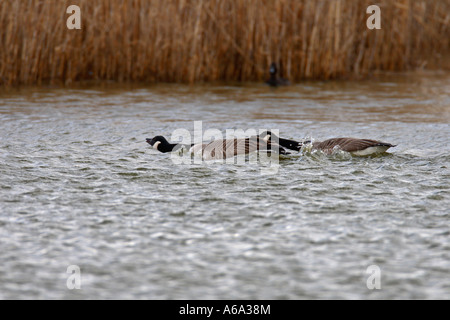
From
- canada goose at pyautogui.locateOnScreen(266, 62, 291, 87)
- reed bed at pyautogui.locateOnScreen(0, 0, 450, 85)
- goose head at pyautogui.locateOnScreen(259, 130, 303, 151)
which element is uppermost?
reed bed at pyautogui.locateOnScreen(0, 0, 450, 85)

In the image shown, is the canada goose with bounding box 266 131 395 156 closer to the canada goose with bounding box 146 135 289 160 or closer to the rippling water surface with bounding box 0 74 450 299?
the rippling water surface with bounding box 0 74 450 299

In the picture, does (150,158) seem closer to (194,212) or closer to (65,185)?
(65,185)

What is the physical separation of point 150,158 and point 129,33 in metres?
5.20

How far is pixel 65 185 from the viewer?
5145 millimetres

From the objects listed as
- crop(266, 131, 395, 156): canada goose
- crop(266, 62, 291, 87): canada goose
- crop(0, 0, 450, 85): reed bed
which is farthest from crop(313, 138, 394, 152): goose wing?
crop(0, 0, 450, 85): reed bed

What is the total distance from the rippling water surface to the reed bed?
2.70 m

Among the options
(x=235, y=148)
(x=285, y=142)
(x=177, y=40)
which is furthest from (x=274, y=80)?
(x=235, y=148)

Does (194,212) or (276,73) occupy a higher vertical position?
(276,73)

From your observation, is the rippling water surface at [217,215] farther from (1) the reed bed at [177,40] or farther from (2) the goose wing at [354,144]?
(1) the reed bed at [177,40]

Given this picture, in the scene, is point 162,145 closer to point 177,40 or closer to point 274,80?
point 177,40

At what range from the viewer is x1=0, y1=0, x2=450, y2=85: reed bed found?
10.5m

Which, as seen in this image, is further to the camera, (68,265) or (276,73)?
(276,73)

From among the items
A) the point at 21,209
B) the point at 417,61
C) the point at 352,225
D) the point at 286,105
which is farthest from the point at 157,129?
the point at 417,61

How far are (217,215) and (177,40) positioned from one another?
22.8 feet
